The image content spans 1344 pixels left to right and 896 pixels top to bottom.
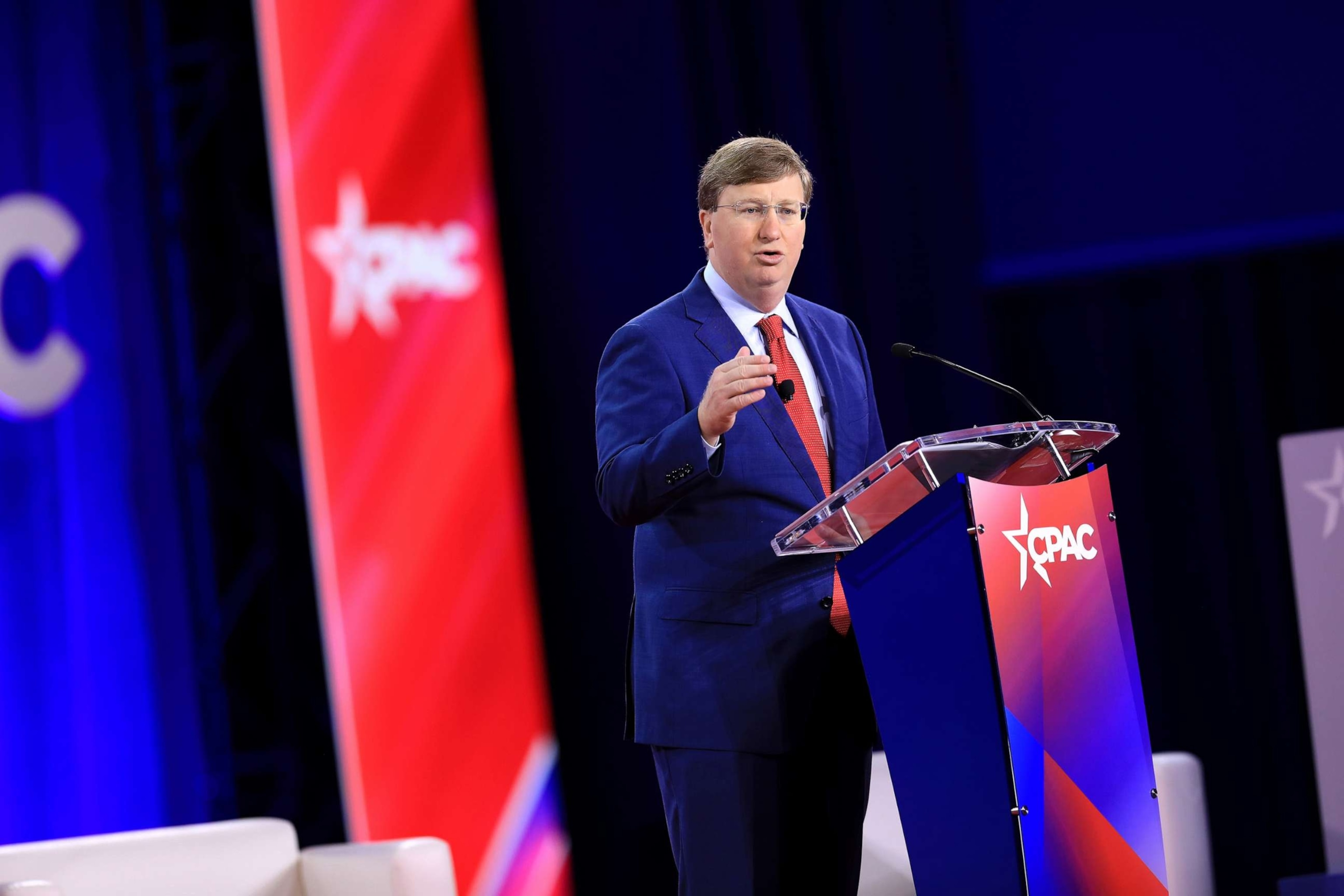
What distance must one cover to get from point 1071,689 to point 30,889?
1.86 metres

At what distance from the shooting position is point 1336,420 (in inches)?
169

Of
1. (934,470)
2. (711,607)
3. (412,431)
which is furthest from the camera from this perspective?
(412,431)

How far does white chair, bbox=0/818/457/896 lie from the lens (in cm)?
294

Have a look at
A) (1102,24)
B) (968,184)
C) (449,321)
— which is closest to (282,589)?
(449,321)

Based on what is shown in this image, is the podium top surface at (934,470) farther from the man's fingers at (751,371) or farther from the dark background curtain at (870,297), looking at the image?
the dark background curtain at (870,297)

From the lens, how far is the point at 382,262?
405 cm

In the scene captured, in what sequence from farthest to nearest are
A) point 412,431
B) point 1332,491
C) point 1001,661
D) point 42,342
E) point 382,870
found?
1. point 412,431
2. point 42,342
3. point 1332,491
4. point 382,870
5. point 1001,661

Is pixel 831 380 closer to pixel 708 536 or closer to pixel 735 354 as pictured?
pixel 735 354

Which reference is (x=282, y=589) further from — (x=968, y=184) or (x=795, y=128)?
(x=968, y=184)

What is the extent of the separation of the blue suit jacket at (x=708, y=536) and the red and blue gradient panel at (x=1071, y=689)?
0.41 meters

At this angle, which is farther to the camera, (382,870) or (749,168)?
(382,870)

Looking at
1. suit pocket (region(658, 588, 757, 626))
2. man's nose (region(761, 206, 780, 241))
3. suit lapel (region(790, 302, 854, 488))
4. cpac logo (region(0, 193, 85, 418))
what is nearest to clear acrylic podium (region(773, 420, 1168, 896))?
suit pocket (region(658, 588, 757, 626))

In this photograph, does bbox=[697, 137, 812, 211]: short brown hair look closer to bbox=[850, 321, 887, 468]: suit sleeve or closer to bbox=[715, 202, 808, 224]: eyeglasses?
bbox=[715, 202, 808, 224]: eyeglasses

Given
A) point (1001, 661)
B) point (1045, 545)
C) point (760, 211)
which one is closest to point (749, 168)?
point (760, 211)
